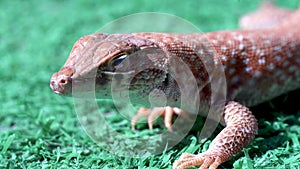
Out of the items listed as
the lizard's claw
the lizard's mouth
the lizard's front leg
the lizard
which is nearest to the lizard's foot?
the lizard

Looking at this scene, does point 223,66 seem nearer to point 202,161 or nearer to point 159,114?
point 159,114

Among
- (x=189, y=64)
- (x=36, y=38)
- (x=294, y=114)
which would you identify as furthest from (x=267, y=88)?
(x=36, y=38)

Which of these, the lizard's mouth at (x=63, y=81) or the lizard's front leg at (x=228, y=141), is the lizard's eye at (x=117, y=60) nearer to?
the lizard's mouth at (x=63, y=81)

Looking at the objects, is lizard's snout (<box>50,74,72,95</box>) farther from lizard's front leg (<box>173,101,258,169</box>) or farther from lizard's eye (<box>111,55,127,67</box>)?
lizard's front leg (<box>173,101,258,169</box>)

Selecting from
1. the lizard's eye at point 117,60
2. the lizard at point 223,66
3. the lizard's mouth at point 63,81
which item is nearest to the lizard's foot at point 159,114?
the lizard at point 223,66

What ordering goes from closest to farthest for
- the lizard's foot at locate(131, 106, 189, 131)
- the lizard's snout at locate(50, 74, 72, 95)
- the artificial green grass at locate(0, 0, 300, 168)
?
the lizard's snout at locate(50, 74, 72, 95), the artificial green grass at locate(0, 0, 300, 168), the lizard's foot at locate(131, 106, 189, 131)
